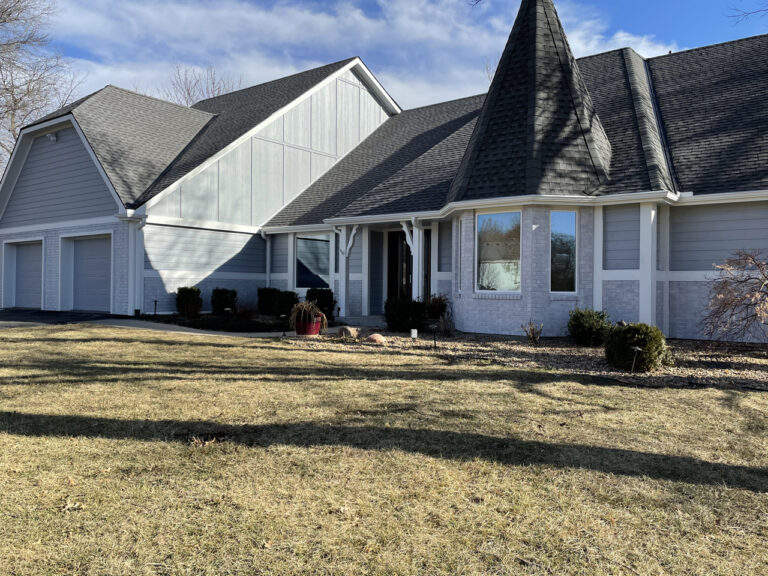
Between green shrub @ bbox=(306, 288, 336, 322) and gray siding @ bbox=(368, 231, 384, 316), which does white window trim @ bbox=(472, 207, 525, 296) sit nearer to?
gray siding @ bbox=(368, 231, 384, 316)

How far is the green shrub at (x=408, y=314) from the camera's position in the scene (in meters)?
12.7

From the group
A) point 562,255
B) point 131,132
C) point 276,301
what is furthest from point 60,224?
point 562,255

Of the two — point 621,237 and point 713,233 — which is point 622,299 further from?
point 713,233

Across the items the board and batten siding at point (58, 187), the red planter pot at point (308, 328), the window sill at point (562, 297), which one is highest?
the board and batten siding at point (58, 187)

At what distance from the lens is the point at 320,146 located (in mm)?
20484

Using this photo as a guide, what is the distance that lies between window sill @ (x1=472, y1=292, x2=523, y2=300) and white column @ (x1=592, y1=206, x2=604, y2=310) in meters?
1.54

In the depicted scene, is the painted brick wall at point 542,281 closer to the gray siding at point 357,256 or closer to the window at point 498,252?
the window at point 498,252

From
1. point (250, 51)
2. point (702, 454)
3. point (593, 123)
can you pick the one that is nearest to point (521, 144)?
point (593, 123)

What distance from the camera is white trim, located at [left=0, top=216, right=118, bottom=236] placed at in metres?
16.1

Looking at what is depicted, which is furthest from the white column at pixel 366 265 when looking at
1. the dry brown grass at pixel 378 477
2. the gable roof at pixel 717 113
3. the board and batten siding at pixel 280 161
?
the dry brown grass at pixel 378 477

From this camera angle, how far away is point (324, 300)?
15.8m

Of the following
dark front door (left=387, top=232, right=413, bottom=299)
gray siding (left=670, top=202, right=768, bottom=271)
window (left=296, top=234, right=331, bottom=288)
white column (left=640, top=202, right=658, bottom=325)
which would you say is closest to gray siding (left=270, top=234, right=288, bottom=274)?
window (left=296, top=234, right=331, bottom=288)

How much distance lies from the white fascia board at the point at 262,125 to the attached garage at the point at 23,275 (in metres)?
6.71

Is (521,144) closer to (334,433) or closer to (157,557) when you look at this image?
(334,433)
